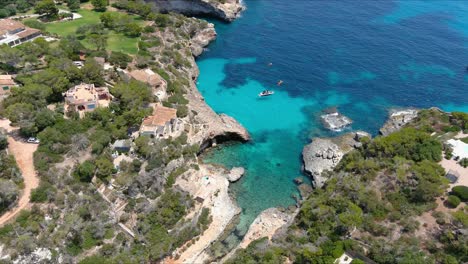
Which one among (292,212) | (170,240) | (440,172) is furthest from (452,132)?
(170,240)

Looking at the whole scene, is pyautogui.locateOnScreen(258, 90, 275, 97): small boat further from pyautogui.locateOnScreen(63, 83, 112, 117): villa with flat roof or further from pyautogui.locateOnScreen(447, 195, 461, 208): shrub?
pyautogui.locateOnScreen(447, 195, 461, 208): shrub

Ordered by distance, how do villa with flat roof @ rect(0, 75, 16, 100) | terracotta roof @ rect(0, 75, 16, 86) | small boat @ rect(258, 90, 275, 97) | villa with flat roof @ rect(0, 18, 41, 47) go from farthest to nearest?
small boat @ rect(258, 90, 275, 97), villa with flat roof @ rect(0, 18, 41, 47), terracotta roof @ rect(0, 75, 16, 86), villa with flat roof @ rect(0, 75, 16, 100)

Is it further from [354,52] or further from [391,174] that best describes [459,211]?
[354,52]

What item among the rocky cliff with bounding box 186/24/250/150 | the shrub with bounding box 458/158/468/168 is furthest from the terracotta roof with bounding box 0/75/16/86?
the shrub with bounding box 458/158/468/168

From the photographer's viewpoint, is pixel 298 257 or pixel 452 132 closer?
pixel 298 257

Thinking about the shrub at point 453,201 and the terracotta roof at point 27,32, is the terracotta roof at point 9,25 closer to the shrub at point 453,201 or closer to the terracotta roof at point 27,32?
the terracotta roof at point 27,32

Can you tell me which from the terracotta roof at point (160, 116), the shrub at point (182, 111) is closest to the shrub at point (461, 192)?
the shrub at point (182, 111)
